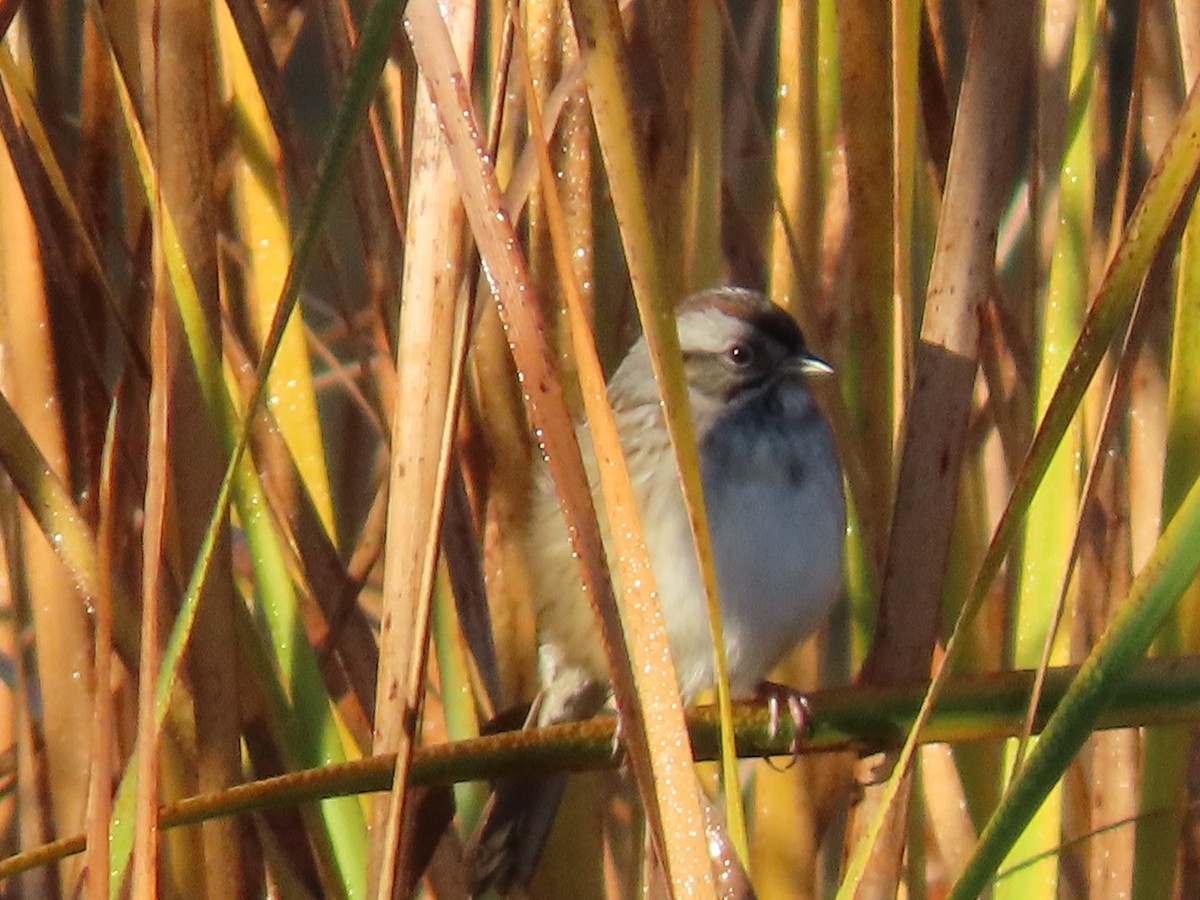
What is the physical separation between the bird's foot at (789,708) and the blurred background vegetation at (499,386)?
0.07 m

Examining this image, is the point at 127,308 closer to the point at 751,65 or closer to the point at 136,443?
the point at 136,443

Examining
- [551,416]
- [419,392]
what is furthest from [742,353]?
[551,416]

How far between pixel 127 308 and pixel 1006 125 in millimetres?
929

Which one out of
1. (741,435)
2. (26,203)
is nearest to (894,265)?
(741,435)

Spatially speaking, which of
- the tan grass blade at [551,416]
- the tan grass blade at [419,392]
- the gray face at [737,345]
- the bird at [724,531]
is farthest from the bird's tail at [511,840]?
the tan grass blade at [551,416]

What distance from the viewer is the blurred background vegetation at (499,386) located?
130 cm

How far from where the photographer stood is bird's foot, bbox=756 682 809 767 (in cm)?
146

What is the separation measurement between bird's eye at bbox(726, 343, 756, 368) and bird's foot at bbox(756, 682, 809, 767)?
1.53 feet

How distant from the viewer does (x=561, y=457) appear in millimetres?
1174

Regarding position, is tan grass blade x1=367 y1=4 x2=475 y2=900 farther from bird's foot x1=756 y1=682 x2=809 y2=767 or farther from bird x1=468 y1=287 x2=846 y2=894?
bird x1=468 y1=287 x2=846 y2=894

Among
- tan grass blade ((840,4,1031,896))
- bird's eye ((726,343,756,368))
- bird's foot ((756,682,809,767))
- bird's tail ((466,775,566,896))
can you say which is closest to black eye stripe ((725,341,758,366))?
bird's eye ((726,343,756,368))

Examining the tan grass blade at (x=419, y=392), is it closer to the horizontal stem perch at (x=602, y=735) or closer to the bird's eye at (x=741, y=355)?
the horizontal stem perch at (x=602, y=735)

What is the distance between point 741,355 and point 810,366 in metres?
0.21

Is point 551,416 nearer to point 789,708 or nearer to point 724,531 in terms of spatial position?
point 789,708
